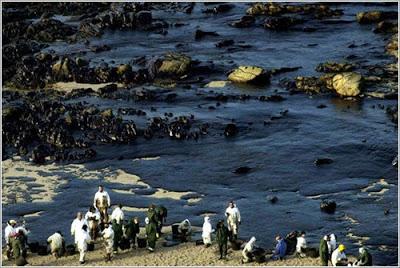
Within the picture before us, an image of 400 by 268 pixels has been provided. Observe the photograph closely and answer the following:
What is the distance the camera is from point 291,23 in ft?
246

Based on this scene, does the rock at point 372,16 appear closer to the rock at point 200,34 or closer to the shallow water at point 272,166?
the shallow water at point 272,166

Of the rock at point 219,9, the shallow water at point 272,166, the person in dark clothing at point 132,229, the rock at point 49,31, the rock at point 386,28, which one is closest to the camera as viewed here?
the person in dark clothing at point 132,229

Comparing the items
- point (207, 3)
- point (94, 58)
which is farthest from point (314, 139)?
point (207, 3)

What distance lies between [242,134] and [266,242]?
15.6 m

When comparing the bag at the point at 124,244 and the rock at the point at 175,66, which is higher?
the rock at the point at 175,66

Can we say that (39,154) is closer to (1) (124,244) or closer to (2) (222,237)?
(1) (124,244)

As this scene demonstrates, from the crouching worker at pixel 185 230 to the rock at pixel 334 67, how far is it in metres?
29.9

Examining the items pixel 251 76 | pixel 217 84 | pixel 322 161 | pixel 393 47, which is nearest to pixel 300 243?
pixel 322 161

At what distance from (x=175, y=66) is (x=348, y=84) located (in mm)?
14463

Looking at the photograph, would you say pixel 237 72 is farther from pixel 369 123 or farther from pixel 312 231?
pixel 312 231

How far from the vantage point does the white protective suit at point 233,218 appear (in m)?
32.0

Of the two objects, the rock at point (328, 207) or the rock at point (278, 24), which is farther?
the rock at point (278, 24)

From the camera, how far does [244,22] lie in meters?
75.7

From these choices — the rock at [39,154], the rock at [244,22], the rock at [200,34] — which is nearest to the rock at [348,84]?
the rock at [200,34]
